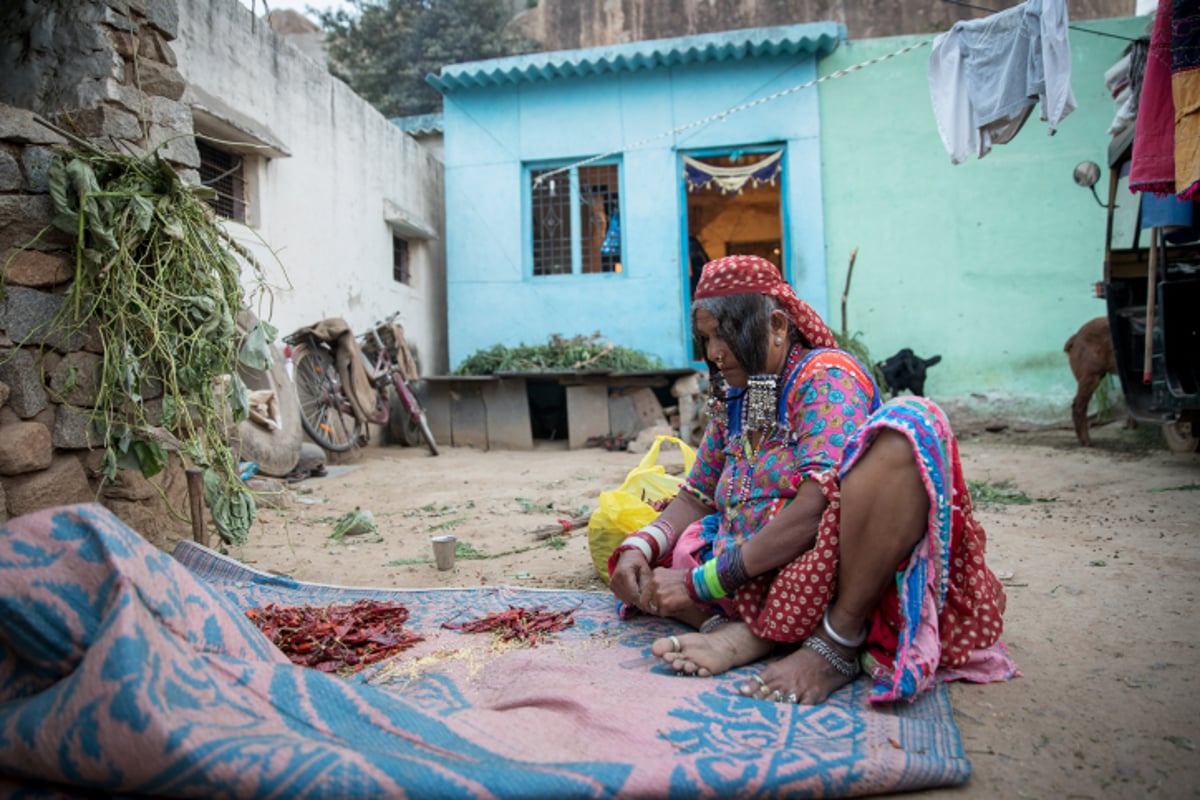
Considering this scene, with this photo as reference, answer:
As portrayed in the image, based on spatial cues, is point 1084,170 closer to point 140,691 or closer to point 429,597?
point 429,597

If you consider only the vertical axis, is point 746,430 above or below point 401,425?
above

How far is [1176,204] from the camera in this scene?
13.6ft

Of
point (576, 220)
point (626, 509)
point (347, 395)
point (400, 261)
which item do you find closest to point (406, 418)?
point (347, 395)

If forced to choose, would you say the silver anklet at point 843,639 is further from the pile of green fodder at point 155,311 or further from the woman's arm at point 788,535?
the pile of green fodder at point 155,311

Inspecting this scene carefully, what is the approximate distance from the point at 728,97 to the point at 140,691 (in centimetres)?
958

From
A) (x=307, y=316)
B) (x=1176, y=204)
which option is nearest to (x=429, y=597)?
(x=1176, y=204)

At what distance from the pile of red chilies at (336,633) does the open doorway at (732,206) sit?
7601mm

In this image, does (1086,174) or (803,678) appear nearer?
(803,678)

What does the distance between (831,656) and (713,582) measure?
0.32 meters

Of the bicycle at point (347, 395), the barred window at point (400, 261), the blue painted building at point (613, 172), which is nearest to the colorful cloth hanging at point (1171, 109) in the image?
the blue painted building at point (613, 172)

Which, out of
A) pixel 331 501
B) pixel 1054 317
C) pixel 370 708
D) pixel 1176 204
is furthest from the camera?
pixel 1054 317

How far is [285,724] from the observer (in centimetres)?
126

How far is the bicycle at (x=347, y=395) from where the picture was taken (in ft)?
22.2

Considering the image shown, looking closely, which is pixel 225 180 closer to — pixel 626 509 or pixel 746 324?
pixel 626 509
